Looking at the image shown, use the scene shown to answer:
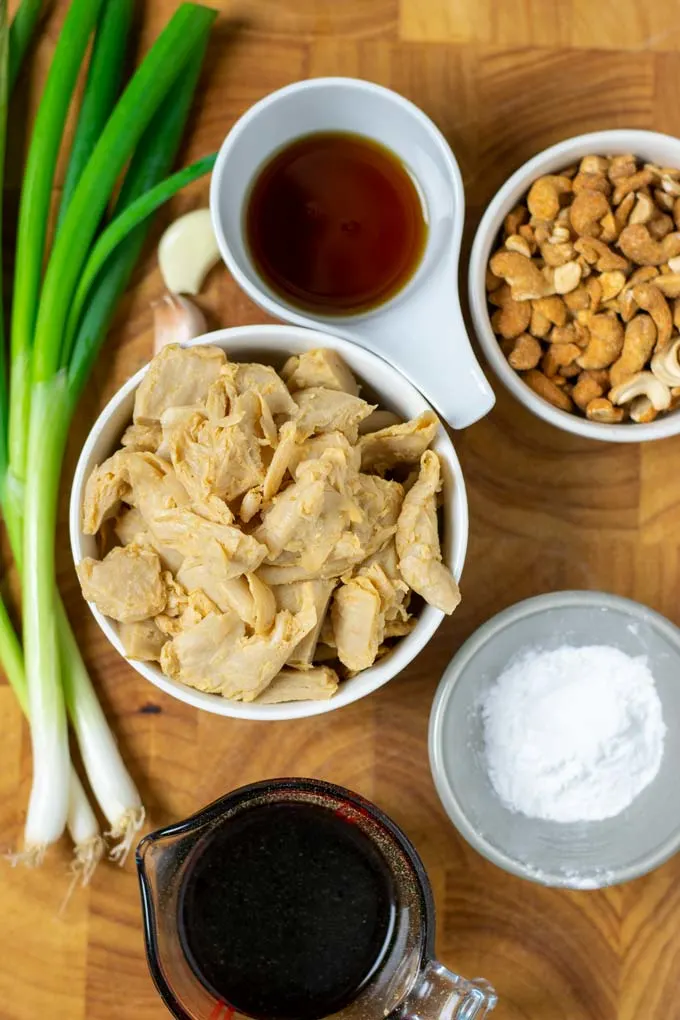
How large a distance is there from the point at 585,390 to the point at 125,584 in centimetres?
65

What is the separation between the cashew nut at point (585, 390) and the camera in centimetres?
138

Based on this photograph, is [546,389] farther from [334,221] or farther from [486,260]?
[334,221]

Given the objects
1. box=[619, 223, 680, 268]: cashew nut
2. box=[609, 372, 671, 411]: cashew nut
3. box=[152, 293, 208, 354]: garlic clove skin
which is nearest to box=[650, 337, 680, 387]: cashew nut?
box=[609, 372, 671, 411]: cashew nut

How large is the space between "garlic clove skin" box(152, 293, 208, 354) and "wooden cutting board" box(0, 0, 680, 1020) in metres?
0.03

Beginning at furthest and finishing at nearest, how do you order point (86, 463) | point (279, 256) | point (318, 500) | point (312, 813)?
1. point (279, 256)
2. point (312, 813)
3. point (86, 463)
4. point (318, 500)

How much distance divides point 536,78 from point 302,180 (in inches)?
14.5

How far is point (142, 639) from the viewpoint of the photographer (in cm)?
120

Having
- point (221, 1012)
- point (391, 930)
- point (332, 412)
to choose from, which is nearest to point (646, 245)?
point (332, 412)

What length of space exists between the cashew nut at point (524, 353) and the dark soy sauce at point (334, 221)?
184mm

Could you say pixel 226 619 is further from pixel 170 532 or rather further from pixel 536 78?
pixel 536 78

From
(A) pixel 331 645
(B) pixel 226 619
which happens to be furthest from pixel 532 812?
(B) pixel 226 619

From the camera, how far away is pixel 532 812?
54.2 inches

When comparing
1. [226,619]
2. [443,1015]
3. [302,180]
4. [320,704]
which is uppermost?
[302,180]

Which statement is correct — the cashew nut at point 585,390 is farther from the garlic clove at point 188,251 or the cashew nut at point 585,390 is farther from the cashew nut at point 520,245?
the garlic clove at point 188,251
